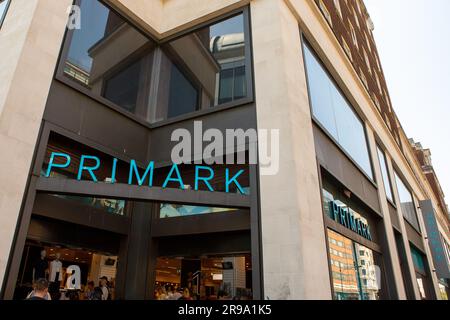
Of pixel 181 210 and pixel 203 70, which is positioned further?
pixel 203 70

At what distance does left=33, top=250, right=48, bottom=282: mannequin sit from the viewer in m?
9.81

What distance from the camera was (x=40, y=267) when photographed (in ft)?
32.9

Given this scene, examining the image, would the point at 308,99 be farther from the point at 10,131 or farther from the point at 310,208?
the point at 10,131

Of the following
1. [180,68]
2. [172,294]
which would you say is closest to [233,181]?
[172,294]

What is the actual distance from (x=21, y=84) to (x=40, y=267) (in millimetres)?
5310

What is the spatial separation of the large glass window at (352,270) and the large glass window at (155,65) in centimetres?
610

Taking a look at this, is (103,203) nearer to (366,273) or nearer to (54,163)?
(54,163)

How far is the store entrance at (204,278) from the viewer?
1008cm

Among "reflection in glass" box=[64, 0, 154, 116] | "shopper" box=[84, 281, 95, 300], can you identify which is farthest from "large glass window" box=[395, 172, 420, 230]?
"shopper" box=[84, 281, 95, 300]

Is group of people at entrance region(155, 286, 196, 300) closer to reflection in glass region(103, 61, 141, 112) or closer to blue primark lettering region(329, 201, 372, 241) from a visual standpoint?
blue primark lettering region(329, 201, 372, 241)

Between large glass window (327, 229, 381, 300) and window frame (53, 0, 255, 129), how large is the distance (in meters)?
5.52

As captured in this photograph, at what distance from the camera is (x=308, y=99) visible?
39.3 feet

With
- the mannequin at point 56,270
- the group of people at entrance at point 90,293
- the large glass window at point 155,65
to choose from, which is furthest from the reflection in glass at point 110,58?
the group of people at entrance at point 90,293
